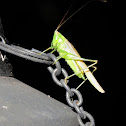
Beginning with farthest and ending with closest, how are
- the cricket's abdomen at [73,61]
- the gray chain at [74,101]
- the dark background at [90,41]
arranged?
1. the dark background at [90,41]
2. the cricket's abdomen at [73,61]
3. the gray chain at [74,101]

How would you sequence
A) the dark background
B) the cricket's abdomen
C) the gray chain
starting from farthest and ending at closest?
the dark background < the cricket's abdomen < the gray chain

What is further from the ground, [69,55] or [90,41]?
[69,55]

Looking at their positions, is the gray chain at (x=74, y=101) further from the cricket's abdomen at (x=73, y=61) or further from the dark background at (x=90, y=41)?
the dark background at (x=90, y=41)

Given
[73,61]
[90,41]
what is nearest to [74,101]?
[73,61]

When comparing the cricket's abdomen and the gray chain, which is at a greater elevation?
the gray chain

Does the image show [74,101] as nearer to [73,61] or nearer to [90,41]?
[73,61]

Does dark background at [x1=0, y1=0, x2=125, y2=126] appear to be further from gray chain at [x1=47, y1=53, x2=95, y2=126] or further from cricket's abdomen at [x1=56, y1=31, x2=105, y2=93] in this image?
gray chain at [x1=47, y1=53, x2=95, y2=126]

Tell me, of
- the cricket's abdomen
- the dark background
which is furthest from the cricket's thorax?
the dark background

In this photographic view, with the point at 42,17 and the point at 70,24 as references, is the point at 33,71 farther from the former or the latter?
the point at 70,24

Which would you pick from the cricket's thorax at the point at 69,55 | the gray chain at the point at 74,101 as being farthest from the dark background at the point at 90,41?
the gray chain at the point at 74,101
